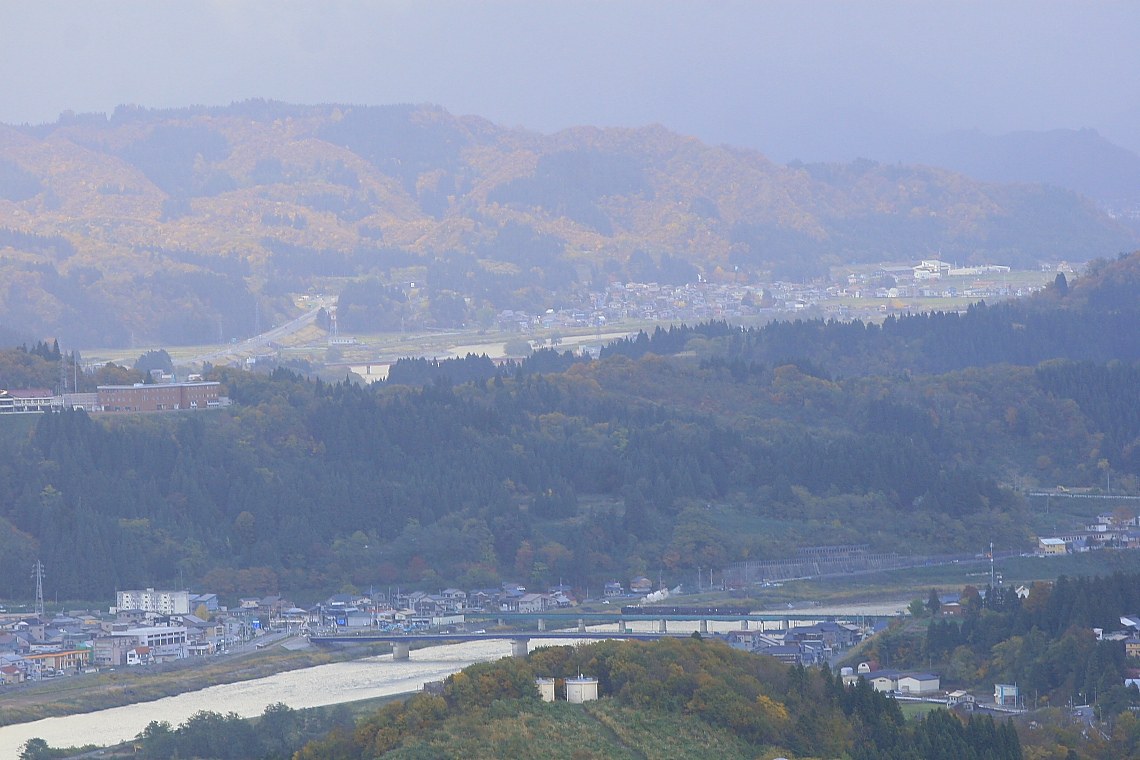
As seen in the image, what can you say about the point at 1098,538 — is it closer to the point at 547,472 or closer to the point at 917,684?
the point at 547,472

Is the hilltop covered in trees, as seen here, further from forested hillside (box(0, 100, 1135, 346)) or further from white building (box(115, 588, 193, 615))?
forested hillside (box(0, 100, 1135, 346))

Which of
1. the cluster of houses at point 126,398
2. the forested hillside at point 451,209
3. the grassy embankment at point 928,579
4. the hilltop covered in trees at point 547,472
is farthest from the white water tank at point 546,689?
the forested hillside at point 451,209

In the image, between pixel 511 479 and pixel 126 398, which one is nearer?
pixel 511 479

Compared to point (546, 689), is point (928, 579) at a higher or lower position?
lower

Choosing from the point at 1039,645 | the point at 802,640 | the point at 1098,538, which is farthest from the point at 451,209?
the point at 1039,645

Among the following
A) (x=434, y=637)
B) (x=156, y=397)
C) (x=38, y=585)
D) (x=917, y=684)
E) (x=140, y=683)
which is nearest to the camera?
(x=917, y=684)

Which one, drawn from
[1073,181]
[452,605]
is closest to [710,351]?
[452,605]
